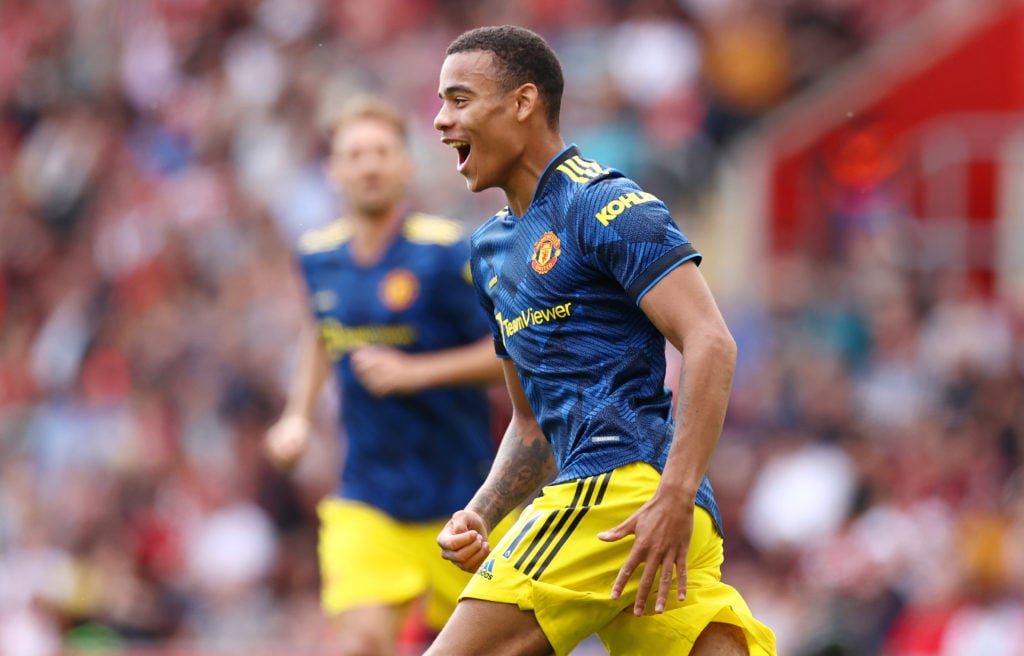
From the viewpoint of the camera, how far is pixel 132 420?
1446 centimetres

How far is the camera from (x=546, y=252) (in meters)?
4.73

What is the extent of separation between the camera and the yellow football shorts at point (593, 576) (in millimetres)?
4598

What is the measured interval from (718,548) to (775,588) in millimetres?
6047

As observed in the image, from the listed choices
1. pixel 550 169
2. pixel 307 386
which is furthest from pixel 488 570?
pixel 307 386

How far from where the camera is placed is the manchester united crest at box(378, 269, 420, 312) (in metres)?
7.30

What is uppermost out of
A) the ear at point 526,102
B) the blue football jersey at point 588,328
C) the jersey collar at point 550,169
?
the ear at point 526,102

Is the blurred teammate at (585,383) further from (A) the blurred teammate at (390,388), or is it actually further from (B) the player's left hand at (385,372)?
(A) the blurred teammate at (390,388)

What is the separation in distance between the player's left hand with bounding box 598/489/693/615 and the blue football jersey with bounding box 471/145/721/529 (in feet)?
1.09

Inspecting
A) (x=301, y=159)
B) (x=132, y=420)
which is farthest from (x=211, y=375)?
(x=301, y=159)

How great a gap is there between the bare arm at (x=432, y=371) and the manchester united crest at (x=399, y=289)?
1.23 feet

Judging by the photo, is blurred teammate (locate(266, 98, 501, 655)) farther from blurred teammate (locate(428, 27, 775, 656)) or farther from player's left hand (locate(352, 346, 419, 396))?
blurred teammate (locate(428, 27, 775, 656))

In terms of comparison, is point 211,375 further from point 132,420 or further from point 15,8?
point 15,8

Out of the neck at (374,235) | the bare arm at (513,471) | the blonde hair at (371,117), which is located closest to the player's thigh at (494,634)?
the bare arm at (513,471)

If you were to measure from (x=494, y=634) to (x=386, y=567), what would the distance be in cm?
248
